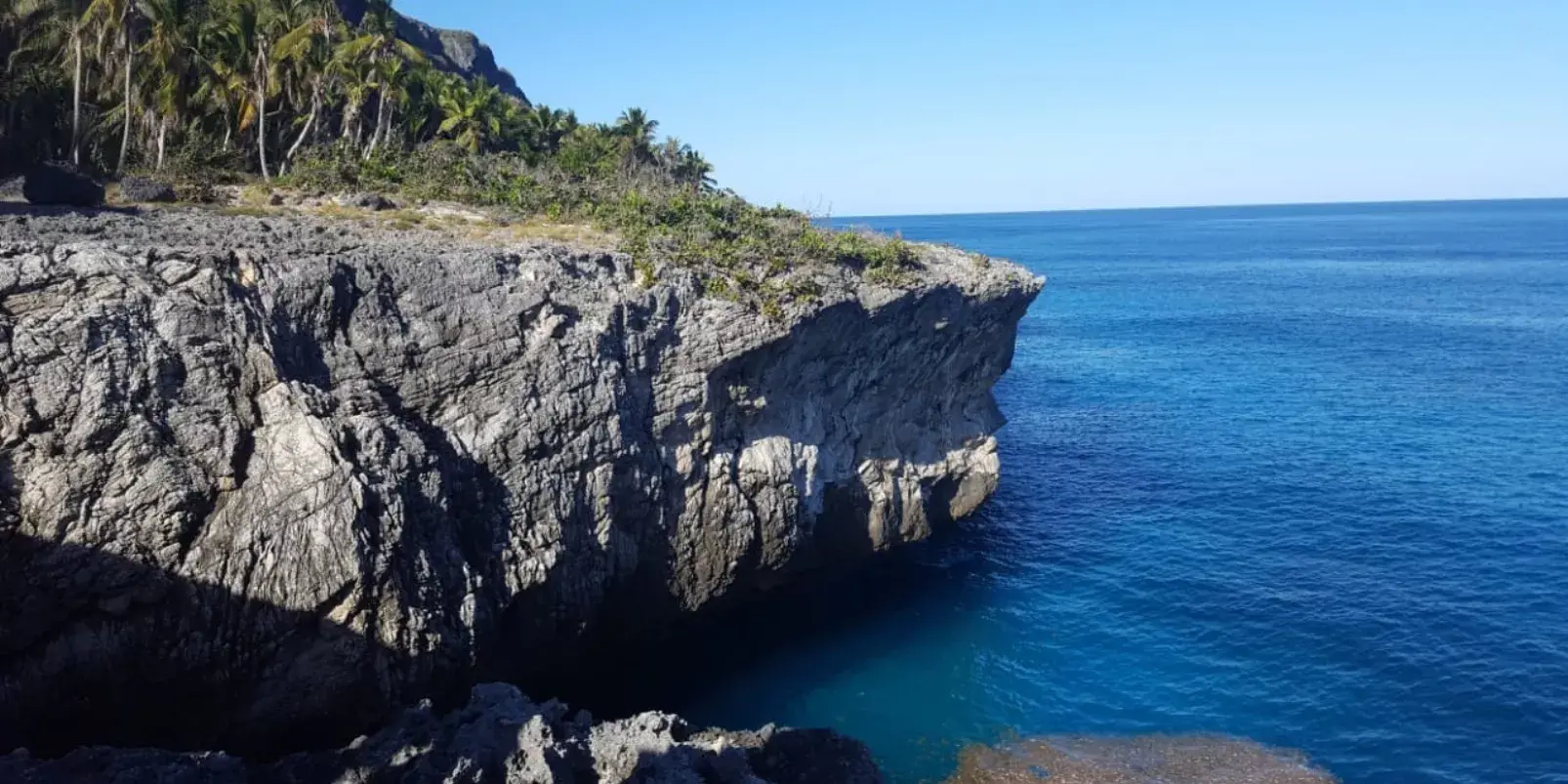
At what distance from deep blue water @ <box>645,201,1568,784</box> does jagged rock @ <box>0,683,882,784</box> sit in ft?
23.2

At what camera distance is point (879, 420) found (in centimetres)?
4162

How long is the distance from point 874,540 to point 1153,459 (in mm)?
19842

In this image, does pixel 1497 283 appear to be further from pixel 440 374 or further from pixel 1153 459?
pixel 440 374

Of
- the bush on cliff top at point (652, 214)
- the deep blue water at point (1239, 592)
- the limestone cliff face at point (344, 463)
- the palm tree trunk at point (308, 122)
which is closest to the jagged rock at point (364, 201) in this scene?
the bush on cliff top at point (652, 214)

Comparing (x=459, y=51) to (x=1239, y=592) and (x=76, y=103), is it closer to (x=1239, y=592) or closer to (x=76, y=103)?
(x=76, y=103)

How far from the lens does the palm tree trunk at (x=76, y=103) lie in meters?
36.3

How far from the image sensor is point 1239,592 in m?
37.8

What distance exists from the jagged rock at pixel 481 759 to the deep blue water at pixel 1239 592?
7.06 metres

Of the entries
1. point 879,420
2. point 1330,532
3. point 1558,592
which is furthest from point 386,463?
point 1558,592

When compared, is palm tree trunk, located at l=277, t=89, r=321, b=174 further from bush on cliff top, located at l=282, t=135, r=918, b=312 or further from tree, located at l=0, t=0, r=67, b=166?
tree, located at l=0, t=0, r=67, b=166

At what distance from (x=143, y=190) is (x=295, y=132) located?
48.2ft

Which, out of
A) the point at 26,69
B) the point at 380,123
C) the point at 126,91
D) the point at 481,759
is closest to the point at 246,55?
the point at 126,91

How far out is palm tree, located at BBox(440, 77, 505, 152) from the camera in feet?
165

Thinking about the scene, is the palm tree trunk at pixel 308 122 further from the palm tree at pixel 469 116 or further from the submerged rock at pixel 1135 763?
the submerged rock at pixel 1135 763
